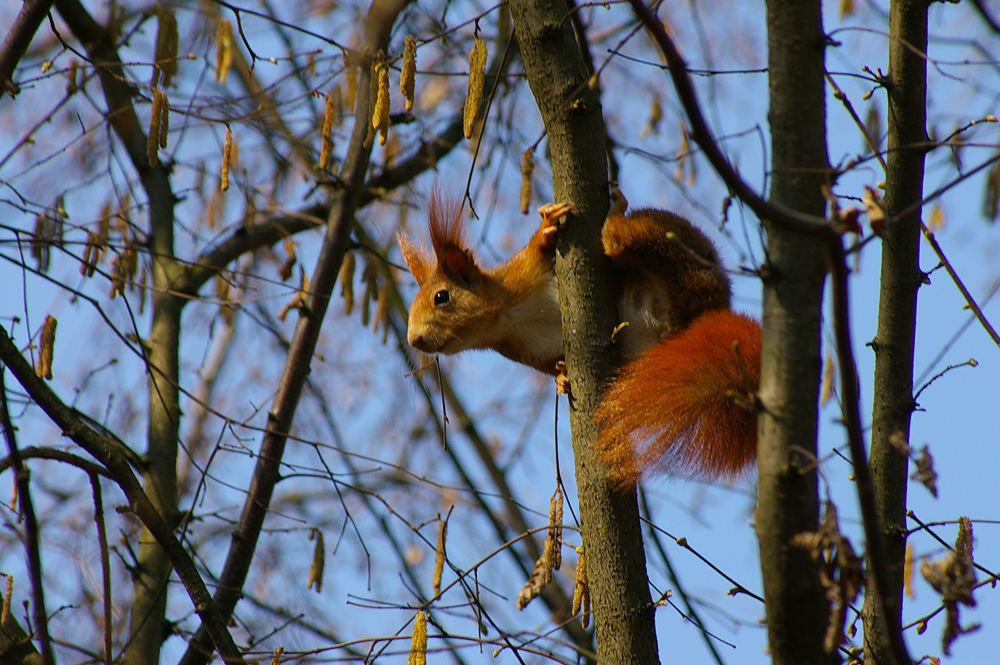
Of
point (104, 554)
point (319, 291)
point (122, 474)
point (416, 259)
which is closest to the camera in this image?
point (104, 554)

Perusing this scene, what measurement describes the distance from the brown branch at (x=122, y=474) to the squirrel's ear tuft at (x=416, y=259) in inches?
60.8

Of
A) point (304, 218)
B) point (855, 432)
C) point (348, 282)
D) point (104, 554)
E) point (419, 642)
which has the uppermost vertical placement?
point (304, 218)

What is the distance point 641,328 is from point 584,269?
0.64 m

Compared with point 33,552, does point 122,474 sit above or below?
above

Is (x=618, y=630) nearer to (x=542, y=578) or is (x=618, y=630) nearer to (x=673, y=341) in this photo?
(x=542, y=578)

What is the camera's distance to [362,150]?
3.46 metres

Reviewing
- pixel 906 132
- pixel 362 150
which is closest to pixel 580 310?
pixel 906 132

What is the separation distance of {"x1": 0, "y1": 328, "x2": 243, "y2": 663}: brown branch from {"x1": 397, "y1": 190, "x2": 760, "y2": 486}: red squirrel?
106 cm

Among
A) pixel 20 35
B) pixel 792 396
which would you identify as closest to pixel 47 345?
pixel 20 35

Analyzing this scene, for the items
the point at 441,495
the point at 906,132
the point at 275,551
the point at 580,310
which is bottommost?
the point at 580,310

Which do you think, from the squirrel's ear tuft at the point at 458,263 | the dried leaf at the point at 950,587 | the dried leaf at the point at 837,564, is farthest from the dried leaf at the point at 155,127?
the dried leaf at the point at 950,587

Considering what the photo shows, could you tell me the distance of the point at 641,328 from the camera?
295 centimetres

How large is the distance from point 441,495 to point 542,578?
367 cm

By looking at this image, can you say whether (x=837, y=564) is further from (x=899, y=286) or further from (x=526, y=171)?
(x=526, y=171)
